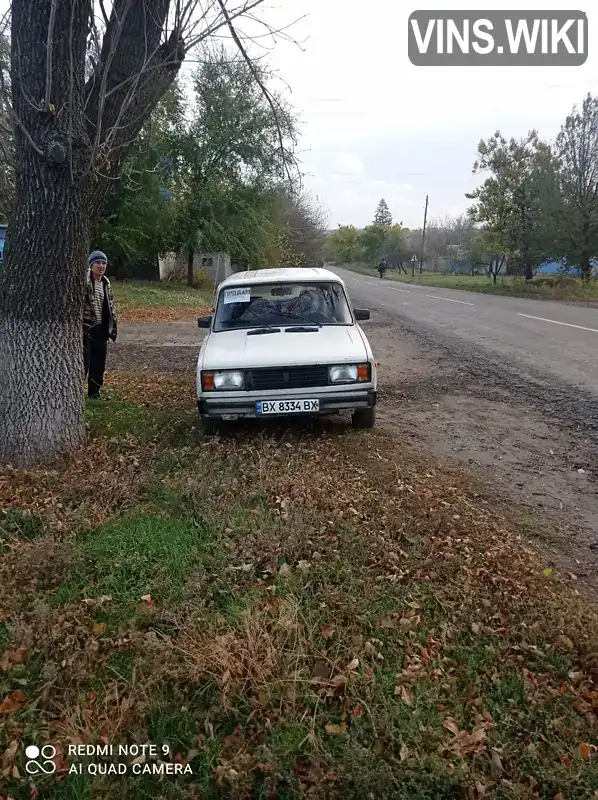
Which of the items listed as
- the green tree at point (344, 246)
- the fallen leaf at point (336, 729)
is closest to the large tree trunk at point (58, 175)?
the fallen leaf at point (336, 729)

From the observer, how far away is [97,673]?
2.73m

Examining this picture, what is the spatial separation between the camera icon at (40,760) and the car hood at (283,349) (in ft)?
11.6

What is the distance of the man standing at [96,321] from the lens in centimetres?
681

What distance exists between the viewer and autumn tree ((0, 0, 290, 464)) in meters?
4.35

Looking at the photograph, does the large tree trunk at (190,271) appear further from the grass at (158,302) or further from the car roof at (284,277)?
the car roof at (284,277)

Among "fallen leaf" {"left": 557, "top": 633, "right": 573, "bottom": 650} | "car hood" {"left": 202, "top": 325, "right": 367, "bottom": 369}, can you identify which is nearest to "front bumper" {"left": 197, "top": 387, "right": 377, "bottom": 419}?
"car hood" {"left": 202, "top": 325, "right": 367, "bottom": 369}

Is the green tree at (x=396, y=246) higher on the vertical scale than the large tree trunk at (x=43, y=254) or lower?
higher

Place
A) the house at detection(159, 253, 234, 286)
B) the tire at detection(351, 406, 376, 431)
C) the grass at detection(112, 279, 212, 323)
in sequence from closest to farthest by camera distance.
Answer: the tire at detection(351, 406, 376, 431), the grass at detection(112, 279, 212, 323), the house at detection(159, 253, 234, 286)

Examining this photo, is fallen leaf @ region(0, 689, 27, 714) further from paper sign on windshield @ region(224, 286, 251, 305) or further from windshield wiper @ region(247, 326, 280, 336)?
paper sign on windshield @ region(224, 286, 251, 305)

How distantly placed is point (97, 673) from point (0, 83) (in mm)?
4151

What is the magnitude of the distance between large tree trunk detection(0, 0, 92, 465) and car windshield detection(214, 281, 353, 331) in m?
1.89

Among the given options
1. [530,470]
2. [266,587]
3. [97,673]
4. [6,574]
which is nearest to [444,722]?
[266,587]

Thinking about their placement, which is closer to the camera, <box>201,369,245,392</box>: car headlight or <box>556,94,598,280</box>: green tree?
<box>201,369,245,392</box>: car headlight

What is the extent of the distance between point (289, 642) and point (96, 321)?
16.7 ft
